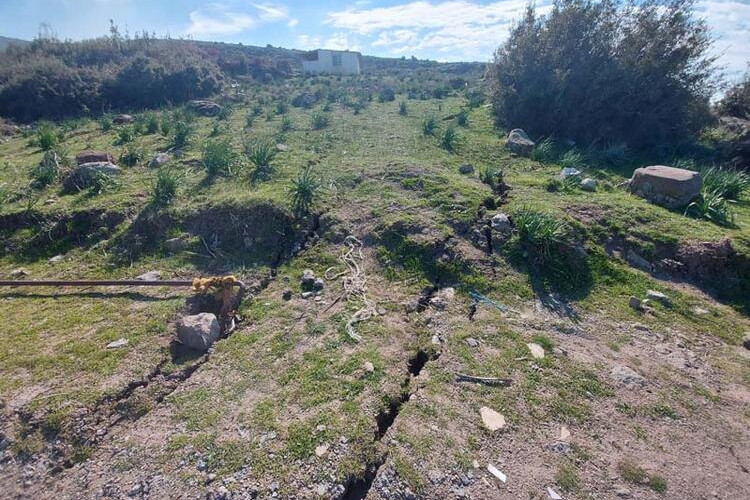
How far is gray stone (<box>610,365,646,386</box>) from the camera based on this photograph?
348cm

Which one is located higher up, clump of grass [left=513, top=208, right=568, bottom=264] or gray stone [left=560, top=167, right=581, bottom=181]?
gray stone [left=560, top=167, right=581, bottom=181]

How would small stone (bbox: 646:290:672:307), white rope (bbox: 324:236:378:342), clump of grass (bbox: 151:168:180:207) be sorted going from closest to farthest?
white rope (bbox: 324:236:378:342) → small stone (bbox: 646:290:672:307) → clump of grass (bbox: 151:168:180:207)

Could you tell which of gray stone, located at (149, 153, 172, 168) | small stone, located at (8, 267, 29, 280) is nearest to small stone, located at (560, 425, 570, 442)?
small stone, located at (8, 267, 29, 280)

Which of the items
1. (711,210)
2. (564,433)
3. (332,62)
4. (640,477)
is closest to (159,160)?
(564,433)

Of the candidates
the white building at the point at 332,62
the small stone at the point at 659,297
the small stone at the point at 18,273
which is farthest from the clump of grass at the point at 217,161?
the white building at the point at 332,62

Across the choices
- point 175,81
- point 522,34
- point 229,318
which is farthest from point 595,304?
point 175,81

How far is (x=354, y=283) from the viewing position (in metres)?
4.62

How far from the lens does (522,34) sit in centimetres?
1145

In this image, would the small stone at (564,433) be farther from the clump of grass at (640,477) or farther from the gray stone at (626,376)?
the gray stone at (626,376)

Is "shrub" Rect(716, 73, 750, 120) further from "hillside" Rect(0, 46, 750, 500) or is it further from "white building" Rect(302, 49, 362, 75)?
"white building" Rect(302, 49, 362, 75)

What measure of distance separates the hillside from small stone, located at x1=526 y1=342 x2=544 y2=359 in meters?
0.02

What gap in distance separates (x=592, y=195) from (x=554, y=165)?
2.05 m

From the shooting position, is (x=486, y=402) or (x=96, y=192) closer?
(x=486, y=402)

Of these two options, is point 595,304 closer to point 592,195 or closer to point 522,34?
point 592,195
